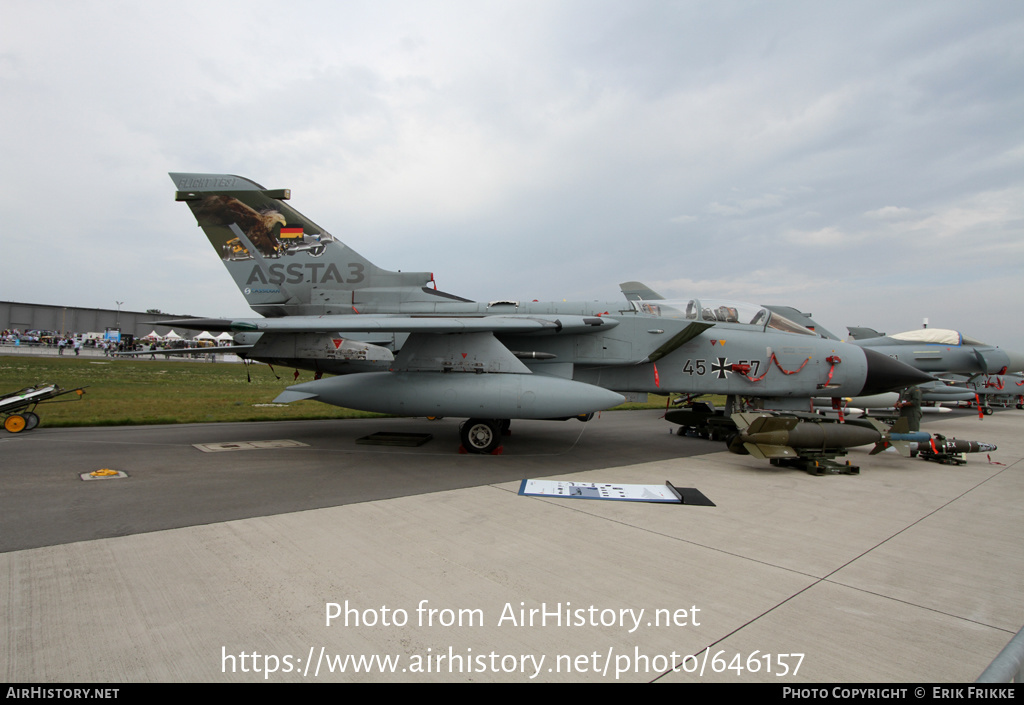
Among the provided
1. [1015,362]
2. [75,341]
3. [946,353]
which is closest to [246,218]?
[946,353]

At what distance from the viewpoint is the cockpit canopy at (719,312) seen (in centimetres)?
826

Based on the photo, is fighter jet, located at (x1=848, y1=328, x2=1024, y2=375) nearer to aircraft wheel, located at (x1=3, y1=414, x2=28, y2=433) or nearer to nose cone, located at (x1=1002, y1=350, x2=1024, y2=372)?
nose cone, located at (x1=1002, y1=350, x2=1024, y2=372)

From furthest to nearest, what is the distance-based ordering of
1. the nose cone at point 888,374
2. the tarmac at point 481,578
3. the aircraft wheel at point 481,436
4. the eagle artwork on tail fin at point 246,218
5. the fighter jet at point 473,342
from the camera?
the eagle artwork on tail fin at point 246,218
the nose cone at point 888,374
the aircraft wheel at point 481,436
the fighter jet at point 473,342
the tarmac at point 481,578

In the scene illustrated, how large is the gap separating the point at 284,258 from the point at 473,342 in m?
4.50

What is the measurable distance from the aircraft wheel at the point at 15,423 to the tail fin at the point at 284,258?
397 cm

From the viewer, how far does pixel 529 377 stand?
7.09 meters

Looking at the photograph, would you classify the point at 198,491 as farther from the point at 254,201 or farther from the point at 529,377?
the point at 254,201

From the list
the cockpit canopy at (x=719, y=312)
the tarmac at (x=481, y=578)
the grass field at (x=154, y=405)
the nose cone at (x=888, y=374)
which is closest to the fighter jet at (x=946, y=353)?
the nose cone at (x=888, y=374)

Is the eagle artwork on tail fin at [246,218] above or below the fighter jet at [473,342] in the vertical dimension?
above

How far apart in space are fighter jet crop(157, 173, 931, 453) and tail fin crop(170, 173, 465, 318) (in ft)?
0.07

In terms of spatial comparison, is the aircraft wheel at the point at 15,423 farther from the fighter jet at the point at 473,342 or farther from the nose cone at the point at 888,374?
the nose cone at the point at 888,374

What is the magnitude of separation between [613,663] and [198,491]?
446cm

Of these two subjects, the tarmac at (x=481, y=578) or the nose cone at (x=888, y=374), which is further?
the nose cone at (x=888, y=374)

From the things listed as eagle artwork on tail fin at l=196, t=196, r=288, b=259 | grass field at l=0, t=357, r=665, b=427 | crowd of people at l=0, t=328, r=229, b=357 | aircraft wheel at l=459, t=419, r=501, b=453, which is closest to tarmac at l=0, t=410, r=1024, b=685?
aircraft wheel at l=459, t=419, r=501, b=453
